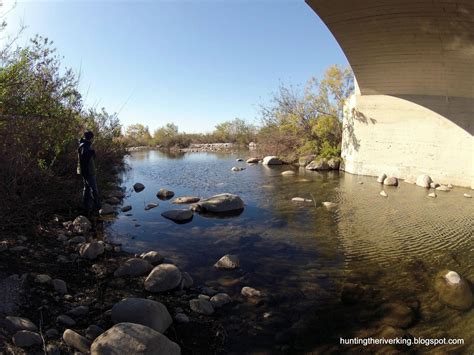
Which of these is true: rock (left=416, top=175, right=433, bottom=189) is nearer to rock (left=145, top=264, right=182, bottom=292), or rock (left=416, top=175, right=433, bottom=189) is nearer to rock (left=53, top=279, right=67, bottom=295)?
rock (left=145, top=264, right=182, bottom=292)

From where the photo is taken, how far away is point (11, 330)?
2918 millimetres

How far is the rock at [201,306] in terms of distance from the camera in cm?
384

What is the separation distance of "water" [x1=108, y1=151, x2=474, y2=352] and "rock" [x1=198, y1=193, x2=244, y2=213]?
0.33 metres

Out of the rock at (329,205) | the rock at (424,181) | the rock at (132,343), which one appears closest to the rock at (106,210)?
the rock at (132,343)

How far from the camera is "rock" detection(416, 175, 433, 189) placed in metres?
12.4

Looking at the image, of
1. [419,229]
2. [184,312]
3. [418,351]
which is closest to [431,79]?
[419,229]

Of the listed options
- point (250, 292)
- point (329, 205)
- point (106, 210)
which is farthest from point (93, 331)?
point (329, 205)

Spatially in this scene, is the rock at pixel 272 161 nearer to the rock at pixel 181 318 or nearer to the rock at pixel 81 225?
the rock at pixel 81 225

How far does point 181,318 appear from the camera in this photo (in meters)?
3.66

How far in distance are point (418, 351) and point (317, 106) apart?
58.2 feet

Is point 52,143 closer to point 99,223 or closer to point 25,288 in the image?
point 99,223

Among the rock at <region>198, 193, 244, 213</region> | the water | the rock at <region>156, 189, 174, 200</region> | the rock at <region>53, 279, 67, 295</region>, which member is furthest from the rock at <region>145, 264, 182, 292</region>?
the rock at <region>156, 189, 174, 200</region>

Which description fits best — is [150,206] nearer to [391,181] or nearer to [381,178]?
[391,181]

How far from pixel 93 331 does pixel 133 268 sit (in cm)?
151
